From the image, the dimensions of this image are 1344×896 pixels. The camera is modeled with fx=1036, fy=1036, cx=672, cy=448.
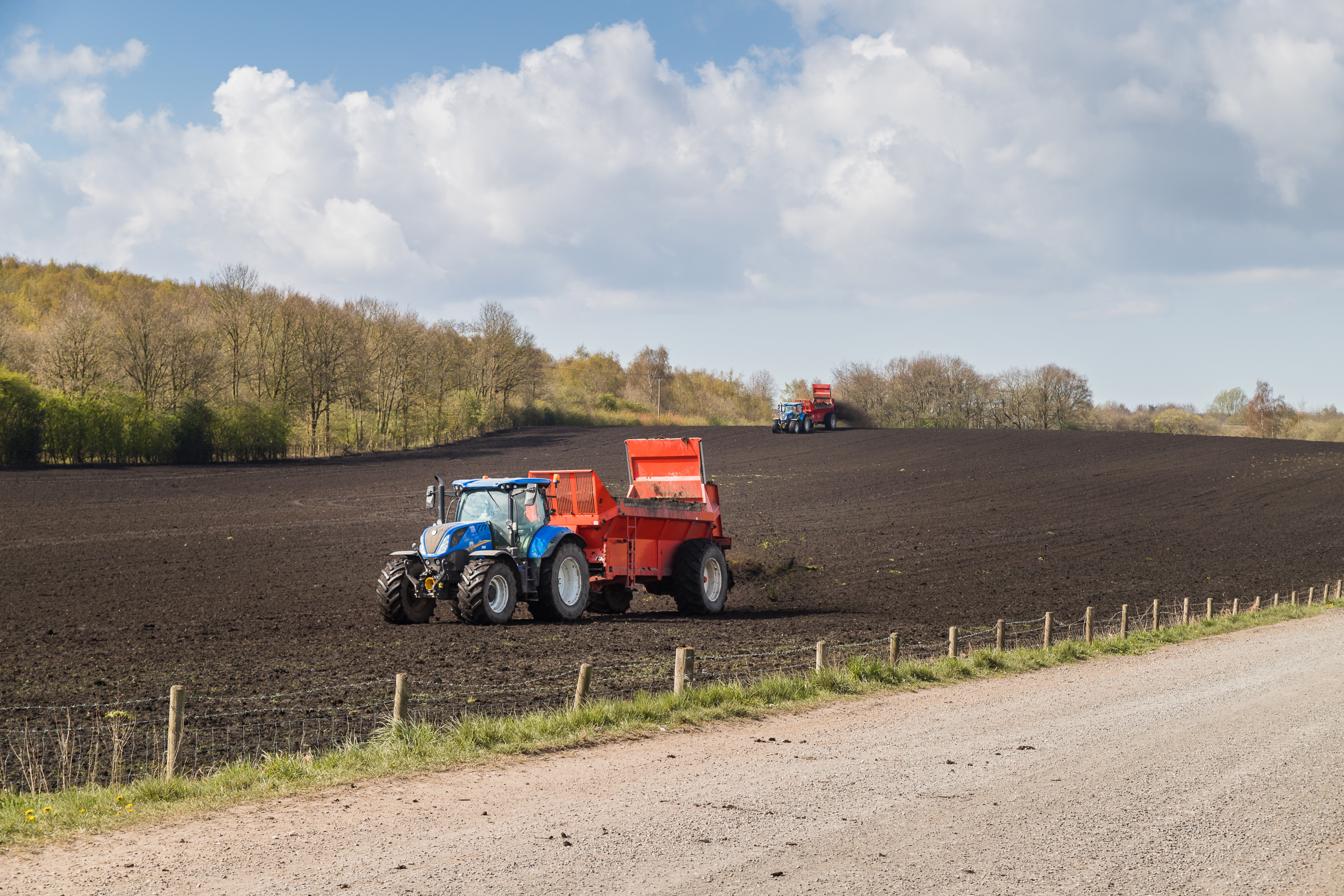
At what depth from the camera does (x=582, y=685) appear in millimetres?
11008

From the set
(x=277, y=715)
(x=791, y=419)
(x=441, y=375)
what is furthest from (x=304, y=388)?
(x=277, y=715)

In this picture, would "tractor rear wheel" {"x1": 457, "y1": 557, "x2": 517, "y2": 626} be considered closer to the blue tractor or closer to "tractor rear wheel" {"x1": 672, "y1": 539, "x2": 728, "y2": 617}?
the blue tractor

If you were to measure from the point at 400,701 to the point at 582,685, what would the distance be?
198 centimetres

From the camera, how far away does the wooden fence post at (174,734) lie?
327 inches

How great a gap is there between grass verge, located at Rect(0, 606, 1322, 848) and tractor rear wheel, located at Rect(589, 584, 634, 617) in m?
7.19

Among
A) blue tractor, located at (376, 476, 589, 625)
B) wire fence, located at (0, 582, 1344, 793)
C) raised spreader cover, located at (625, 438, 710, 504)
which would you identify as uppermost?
A: raised spreader cover, located at (625, 438, 710, 504)

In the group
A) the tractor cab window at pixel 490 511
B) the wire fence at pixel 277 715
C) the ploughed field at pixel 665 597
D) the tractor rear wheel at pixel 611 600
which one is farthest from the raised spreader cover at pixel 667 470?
the wire fence at pixel 277 715

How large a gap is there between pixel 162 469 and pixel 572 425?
34.8 m

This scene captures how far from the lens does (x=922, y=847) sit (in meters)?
6.97

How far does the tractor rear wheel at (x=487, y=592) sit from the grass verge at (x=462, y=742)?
19.4 ft

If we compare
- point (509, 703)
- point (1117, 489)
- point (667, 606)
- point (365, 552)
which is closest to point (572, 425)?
point (1117, 489)

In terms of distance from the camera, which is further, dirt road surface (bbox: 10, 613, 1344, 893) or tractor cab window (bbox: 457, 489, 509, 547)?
tractor cab window (bbox: 457, 489, 509, 547)

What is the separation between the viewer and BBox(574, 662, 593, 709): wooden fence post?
10.9 m

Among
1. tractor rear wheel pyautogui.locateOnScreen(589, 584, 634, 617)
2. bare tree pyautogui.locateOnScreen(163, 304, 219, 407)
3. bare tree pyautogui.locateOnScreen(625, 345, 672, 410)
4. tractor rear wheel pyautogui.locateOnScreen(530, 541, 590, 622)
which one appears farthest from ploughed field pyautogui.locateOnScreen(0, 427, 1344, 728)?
bare tree pyautogui.locateOnScreen(625, 345, 672, 410)
